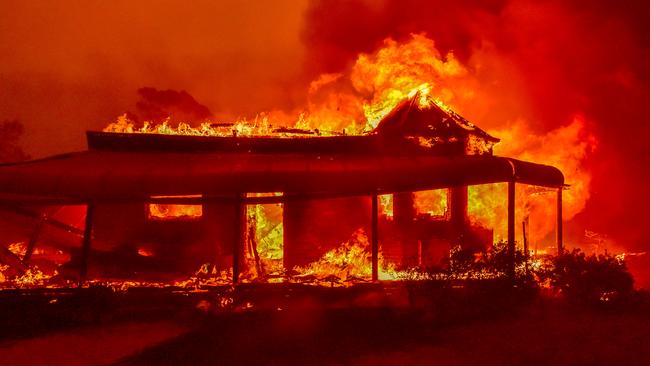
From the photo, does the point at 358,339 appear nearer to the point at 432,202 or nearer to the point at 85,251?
the point at 85,251

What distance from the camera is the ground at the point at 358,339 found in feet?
29.2

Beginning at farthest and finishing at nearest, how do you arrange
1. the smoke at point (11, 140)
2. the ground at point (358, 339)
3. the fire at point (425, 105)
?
the smoke at point (11, 140) → the fire at point (425, 105) → the ground at point (358, 339)

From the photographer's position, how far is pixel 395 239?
55.0 ft

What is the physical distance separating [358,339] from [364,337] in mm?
183

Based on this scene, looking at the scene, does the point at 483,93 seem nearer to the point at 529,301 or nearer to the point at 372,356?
the point at 529,301

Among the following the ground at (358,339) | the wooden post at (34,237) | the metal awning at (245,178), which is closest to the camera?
the ground at (358,339)

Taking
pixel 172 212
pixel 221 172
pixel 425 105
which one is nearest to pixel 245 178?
pixel 221 172

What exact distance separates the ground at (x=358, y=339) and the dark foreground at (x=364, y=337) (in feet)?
0.06

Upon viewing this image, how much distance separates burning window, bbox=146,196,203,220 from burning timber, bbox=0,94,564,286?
0.16 feet

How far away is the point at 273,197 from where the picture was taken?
12133 millimetres

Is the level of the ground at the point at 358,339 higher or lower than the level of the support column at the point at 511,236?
lower

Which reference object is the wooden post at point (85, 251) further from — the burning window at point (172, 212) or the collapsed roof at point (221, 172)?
the burning window at point (172, 212)

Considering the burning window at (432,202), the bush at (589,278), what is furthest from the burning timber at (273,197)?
the bush at (589,278)

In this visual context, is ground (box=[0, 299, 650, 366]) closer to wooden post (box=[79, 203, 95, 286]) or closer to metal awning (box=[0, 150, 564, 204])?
wooden post (box=[79, 203, 95, 286])
